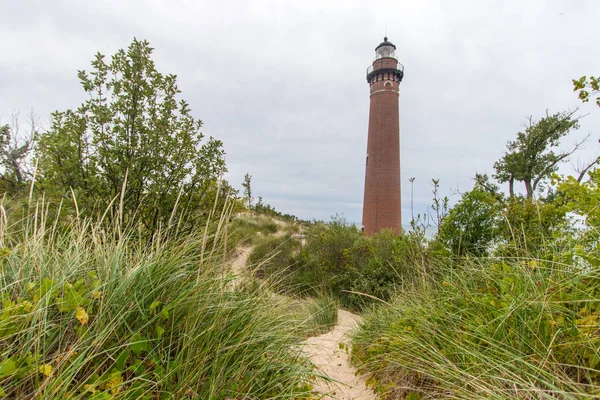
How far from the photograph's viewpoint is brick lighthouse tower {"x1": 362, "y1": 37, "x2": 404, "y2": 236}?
59.2 ft

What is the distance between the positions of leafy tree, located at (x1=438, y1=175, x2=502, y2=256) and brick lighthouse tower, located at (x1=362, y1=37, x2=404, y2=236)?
13046 millimetres

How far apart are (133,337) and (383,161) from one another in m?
18.1

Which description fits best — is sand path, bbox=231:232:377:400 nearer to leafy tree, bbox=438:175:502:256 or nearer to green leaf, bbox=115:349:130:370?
green leaf, bbox=115:349:130:370

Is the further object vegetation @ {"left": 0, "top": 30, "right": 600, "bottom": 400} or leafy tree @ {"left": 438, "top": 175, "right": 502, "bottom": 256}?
leafy tree @ {"left": 438, "top": 175, "right": 502, "bottom": 256}

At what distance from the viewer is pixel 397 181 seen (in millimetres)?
18391

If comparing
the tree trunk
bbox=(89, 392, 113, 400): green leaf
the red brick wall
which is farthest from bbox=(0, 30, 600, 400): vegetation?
the tree trunk

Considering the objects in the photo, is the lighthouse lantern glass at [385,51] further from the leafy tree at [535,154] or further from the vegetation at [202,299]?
the vegetation at [202,299]

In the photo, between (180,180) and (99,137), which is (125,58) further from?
(180,180)

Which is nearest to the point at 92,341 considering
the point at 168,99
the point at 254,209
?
the point at 168,99

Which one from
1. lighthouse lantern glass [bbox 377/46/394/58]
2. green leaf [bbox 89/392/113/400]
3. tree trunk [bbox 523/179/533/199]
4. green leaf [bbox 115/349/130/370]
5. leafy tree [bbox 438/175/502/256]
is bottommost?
green leaf [bbox 89/392/113/400]

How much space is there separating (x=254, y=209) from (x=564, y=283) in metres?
16.7

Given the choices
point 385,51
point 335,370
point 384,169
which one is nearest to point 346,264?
point 335,370

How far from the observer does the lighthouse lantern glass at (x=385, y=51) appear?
20.9 meters

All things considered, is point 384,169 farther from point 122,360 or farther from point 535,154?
point 122,360
